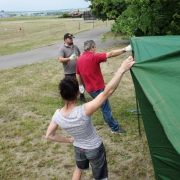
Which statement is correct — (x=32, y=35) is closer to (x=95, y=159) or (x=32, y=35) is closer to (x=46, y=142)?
Result: (x=46, y=142)

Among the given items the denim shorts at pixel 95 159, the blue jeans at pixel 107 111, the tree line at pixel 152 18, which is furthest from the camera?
the tree line at pixel 152 18

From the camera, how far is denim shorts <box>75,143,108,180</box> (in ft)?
9.07

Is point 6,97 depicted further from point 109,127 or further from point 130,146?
point 130,146

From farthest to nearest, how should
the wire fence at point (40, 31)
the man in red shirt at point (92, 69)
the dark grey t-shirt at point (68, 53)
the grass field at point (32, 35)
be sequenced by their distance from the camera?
1. the wire fence at point (40, 31)
2. the grass field at point (32, 35)
3. the dark grey t-shirt at point (68, 53)
4. the man in red shirt at point (92, 69)

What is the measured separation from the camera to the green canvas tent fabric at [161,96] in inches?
75.5

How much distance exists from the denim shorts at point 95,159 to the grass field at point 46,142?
0.88 meters

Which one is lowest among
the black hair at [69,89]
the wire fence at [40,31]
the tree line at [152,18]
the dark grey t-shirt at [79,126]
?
the wire fence at [40,31]

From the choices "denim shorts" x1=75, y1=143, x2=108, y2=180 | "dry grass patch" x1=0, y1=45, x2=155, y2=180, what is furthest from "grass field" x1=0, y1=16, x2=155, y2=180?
"denim shorts" x1=75, y1=143, x2=108, y2=180

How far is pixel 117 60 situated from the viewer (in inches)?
441

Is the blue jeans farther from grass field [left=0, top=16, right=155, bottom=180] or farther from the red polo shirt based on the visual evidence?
grass field [left=0, top=16, right=155, bottom=180]

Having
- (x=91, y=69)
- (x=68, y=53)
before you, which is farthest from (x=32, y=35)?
(x=91, y=69)

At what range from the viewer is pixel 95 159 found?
2.79m

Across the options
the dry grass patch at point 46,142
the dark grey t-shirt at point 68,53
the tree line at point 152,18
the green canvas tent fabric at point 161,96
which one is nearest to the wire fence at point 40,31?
the dry grass patch at point 46,142

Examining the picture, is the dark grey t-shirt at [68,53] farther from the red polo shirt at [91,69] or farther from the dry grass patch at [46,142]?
the red polo shirt at [91,69]
